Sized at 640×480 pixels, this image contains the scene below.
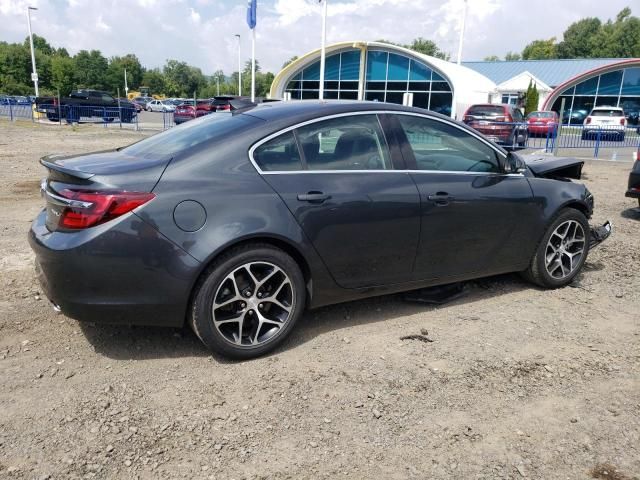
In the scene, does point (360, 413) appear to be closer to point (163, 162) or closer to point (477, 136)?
point (163, 162)

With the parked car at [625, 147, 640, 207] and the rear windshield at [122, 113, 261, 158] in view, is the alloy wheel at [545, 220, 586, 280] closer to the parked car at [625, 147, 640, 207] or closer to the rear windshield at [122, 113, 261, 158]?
the rear windshield at [122, 113, 261, 158]

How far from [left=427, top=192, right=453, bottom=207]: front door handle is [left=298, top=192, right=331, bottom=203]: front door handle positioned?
0.86 m

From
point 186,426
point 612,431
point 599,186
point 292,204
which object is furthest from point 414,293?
point 599,186

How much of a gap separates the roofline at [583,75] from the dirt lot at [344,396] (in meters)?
43.4

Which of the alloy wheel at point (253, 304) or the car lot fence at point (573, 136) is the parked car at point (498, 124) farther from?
the alloy wheel at point (253, 304)

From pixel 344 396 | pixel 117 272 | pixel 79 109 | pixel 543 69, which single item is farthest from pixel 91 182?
pixel 543 69

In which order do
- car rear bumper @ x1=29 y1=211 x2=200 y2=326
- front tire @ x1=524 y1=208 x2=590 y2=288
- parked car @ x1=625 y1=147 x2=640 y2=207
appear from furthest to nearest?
parked car @ x1=625 y1=147 x2=640 y2=207 → front tire @ x1=524 y1=208 x2=590 y2=288 → car rear bumper @ x1=29 y1=211 x2=200 y2=326

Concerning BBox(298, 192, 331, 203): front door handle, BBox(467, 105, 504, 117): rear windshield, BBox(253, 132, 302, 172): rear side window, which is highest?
BBox(467, 105, 504, 117): rear windshield

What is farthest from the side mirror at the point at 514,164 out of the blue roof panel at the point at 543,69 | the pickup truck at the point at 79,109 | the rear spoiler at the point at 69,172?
the blue roof panel at the point at 543,69

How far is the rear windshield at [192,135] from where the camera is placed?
3523 millimetres

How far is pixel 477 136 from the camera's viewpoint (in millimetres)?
4387

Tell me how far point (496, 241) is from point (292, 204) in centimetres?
190

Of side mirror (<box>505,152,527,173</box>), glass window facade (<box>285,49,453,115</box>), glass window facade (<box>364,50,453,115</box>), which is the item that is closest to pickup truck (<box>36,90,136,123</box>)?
glass window facade (<box>285,49,453,115</box>)

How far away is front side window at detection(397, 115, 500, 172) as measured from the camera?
4.08 m
